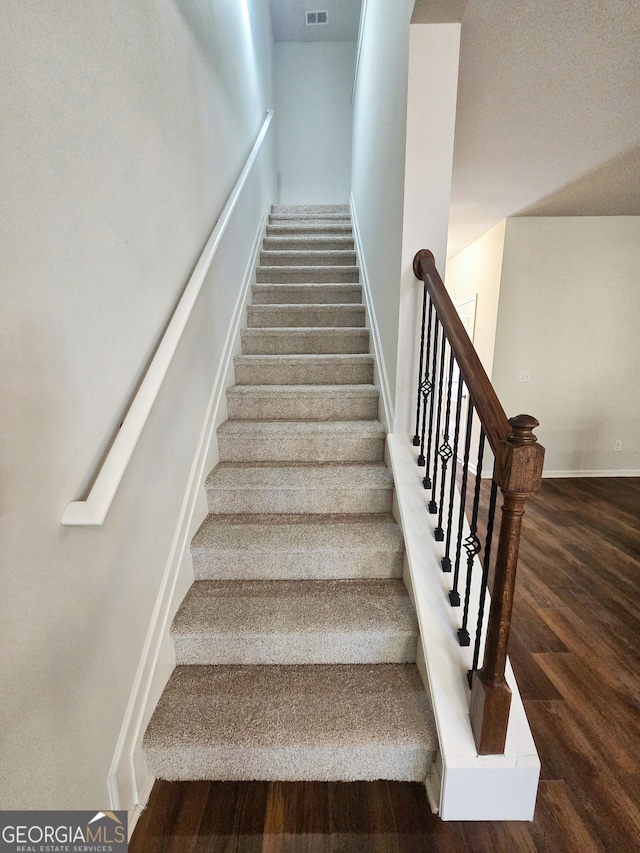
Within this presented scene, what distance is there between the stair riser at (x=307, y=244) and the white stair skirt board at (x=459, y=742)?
3.01 m

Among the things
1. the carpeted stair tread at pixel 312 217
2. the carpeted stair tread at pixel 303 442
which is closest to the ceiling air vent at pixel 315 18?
the carpeted stair tread at pixel 312 217

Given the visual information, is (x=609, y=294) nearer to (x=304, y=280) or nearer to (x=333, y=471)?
(x=304, y=280)

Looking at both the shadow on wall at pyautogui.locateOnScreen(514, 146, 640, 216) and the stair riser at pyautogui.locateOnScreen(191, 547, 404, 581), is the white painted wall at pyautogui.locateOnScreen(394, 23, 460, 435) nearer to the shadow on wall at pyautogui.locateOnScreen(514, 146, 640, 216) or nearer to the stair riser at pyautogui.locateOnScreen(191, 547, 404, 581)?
the stair riser at pyautogui.locateOnScreen(191, 547, 404, 581)

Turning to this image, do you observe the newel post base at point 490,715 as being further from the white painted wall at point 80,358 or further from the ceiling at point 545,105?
the ceiling at point 545,105

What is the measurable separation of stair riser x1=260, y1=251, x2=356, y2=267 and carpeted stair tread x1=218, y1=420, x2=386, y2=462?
1875 mm

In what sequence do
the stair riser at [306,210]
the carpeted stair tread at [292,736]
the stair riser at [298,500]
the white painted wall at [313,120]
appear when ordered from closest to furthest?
the carpeted stair tread at [292,736]
the stair riser at [298,500]
the stair riser at [306,210]
the white painted wall at [313,120]

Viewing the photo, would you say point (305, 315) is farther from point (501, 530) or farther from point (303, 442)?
point (501, 530)

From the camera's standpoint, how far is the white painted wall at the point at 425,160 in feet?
4.75

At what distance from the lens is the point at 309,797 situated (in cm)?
116

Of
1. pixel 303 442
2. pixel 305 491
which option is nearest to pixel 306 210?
pixel 303 442

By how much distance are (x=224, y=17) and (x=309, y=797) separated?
375cm

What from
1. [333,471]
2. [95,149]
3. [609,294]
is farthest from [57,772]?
[609,294]

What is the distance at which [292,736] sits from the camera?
3.79ft

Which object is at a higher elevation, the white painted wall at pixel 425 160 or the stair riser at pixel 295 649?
the white painted wall at pixel 425 160
